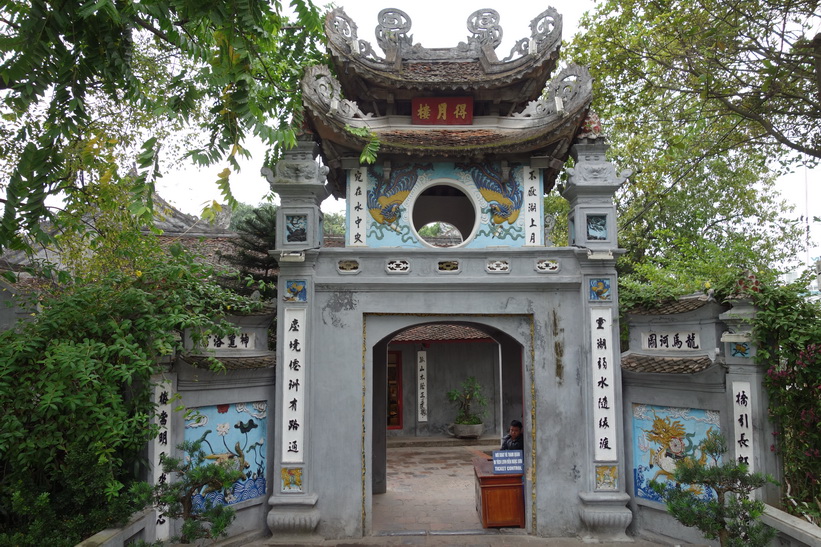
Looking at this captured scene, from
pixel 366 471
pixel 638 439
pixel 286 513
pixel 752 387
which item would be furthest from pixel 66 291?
pixel 752 387

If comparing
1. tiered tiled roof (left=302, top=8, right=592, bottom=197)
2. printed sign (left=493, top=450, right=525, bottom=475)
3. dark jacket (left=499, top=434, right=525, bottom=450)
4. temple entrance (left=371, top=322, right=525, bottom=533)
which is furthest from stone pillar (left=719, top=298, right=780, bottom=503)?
temple entrance (left=371, top=322, right=525, bottom=533)

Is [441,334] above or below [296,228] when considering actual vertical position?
below

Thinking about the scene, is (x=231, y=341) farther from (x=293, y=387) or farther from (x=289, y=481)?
(x=289, y=481)

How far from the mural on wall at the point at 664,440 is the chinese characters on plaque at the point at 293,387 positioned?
4350mm

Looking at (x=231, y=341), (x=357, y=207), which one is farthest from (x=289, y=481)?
(x=357, y=207)

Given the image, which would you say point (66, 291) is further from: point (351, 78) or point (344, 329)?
point (351, 78)

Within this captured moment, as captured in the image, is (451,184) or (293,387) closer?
(293,387)

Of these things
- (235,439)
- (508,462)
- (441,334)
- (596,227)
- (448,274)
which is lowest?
(508,462)

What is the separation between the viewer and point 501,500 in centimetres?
760

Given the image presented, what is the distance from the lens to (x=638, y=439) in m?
7.34

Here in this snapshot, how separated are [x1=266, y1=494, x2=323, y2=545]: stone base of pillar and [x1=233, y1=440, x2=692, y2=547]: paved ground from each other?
12 cm

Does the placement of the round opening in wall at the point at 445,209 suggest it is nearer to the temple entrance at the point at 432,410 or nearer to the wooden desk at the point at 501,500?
the temple entrance at the point at 432,410

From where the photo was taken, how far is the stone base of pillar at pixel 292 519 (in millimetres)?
7027

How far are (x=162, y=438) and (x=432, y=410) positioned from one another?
991 cm
